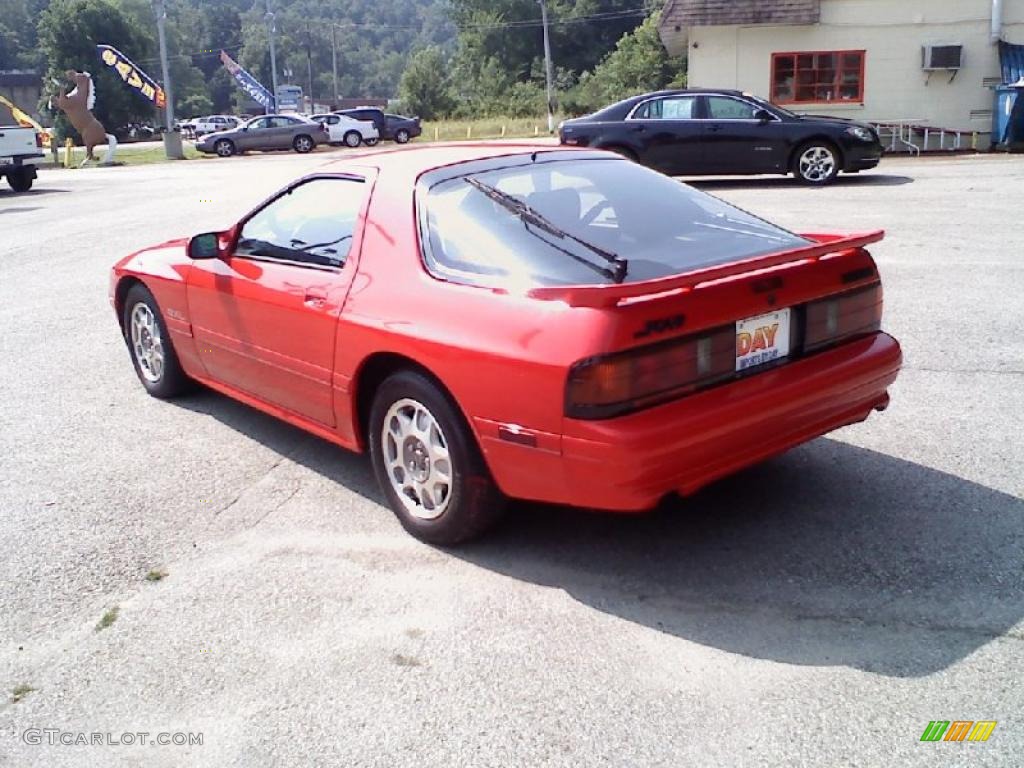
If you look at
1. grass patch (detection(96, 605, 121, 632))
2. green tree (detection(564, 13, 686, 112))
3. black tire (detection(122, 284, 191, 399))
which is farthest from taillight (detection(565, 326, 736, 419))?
green tree (detection(564, 13, 686, 112))

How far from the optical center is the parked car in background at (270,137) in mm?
37312

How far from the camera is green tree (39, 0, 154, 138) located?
7025 cm

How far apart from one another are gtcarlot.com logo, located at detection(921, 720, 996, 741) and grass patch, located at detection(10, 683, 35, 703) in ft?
8.80

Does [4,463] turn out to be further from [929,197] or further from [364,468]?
[929,197]

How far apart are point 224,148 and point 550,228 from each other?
36.3 m

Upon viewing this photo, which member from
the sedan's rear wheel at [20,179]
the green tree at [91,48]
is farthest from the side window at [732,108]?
the green tree at [91,48]

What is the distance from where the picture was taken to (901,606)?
3467mm

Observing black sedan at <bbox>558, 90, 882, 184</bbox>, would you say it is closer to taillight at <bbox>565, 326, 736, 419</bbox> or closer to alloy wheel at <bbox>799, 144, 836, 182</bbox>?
alloy wheel at <bbox>799, 144, 836, 182</bbox>

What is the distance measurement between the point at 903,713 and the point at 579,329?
1.48 m

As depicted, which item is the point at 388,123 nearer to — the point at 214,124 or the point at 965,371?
the point at 965,371

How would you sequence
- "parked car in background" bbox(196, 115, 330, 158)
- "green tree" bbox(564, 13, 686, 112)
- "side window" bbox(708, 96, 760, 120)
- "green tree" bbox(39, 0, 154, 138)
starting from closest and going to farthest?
"side window" bbox(708, 96, 760, 120) < "parked car in background" bbox(196, 115, 330, 158) < "green tree" bbox(564, 13, 686, 112) < "green tree" bbox(39, 0, 154, 138)

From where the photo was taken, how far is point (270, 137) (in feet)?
123

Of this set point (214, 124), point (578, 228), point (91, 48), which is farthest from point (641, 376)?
point (214, 124)

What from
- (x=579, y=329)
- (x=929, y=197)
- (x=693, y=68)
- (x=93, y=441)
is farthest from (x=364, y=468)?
(x=693, y=68)
